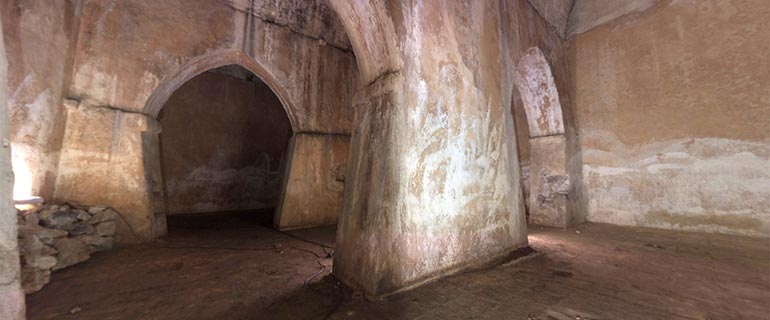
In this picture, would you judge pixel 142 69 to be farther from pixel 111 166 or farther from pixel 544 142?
pixel 544 142

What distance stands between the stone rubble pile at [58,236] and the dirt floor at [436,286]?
15cm

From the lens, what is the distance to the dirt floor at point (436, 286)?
6.41ft

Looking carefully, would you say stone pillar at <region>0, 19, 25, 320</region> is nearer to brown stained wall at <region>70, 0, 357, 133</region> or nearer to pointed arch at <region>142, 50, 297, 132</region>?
brown stained wall at <region>70, 0, 357, 133</region>

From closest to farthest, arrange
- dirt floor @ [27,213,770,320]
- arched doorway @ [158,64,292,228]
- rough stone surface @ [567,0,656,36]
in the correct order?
dirt floor @ [27,213,770,320] → rough stone surface @ [567,0,656,36] → arched doorway @ [158,64,292,228]

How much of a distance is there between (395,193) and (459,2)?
2362 millimetres

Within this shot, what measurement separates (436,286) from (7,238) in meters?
2.62

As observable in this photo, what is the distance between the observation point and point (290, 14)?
17.4 ft

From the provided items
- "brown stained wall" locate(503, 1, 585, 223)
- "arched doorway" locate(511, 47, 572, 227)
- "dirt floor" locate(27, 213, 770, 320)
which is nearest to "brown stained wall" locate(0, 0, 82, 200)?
"dirt floor" locate(27, 213, 770, 320)

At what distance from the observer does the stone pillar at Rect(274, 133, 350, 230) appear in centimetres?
513

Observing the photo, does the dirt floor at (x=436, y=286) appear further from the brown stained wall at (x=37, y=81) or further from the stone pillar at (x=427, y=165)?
the brown stained wall at (x=37, y=81)

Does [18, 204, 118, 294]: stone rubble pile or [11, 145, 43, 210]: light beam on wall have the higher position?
[11, 145, 43, 210]: light beam on wall

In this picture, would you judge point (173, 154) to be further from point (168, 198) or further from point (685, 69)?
point (685, 69)

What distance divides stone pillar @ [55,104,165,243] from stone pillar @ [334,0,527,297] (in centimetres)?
331

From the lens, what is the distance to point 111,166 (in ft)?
12.4
